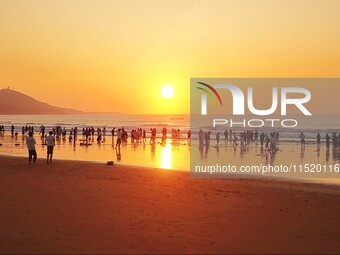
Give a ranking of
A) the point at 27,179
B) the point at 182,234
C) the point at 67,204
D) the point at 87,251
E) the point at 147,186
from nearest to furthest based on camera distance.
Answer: the point at 87,251
the point at 182,234
the point at 67,204
the point at 147,186
the point at 27,179

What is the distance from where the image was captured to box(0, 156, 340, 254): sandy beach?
33.7 feet

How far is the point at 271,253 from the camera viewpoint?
392 inches

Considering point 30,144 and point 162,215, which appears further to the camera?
point 30,144

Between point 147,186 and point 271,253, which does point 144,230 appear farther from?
point 147,186

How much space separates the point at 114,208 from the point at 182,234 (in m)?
3.39

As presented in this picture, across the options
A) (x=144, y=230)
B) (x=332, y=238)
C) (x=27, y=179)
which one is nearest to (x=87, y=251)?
(x=144, y=230)

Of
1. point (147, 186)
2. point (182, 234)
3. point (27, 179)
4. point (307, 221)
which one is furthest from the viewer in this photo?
point (27, 179)

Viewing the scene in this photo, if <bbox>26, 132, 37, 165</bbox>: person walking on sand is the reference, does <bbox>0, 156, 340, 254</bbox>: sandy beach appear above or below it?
below

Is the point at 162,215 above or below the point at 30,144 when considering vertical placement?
below

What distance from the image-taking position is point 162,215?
13.1m

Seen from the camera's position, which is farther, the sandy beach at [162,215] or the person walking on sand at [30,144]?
the person walking on sand at [30,144]

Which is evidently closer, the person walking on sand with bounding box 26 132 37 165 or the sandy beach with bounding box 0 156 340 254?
the sandy beach with bounding box 0 156 340 254

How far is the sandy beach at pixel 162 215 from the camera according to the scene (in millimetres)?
10275

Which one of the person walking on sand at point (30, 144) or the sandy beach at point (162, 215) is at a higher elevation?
the person walking on sand at point (30, 144)
